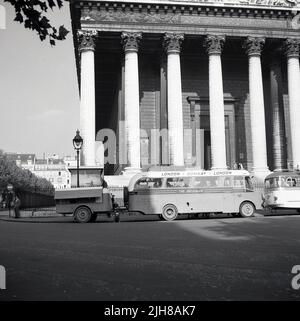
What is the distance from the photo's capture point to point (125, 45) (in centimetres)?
3122

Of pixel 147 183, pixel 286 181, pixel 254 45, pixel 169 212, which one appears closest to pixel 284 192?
pixel 286 181

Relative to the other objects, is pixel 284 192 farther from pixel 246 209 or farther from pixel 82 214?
pixel 82 214

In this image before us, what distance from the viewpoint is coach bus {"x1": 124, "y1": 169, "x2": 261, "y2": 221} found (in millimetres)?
23406

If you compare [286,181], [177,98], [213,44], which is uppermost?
[213,44]

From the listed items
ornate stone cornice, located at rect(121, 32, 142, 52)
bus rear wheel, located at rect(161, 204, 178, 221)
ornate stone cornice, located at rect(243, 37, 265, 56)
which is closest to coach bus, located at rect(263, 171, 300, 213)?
bus rear wheel, located at rect(161, 204, 178, 221)

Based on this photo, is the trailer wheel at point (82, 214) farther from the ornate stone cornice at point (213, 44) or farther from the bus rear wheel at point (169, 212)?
the ornate stone cornice at point (213, 44)

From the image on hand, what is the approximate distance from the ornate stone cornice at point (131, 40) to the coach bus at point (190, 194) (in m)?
11.2

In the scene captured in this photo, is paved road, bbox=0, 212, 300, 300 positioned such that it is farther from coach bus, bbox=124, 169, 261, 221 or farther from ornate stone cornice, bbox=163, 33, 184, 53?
ornate stone cornice, bbox=163, 33, 184, 53

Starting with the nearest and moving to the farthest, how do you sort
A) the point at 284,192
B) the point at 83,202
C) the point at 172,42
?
the point at 83,202
the point at 284,192
the point at 172,42

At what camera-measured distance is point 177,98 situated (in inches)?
1227

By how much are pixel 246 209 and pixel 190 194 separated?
3153 millimetres

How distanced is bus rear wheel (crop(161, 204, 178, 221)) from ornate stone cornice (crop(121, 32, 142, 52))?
1305 cm

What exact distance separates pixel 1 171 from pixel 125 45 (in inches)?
2134
